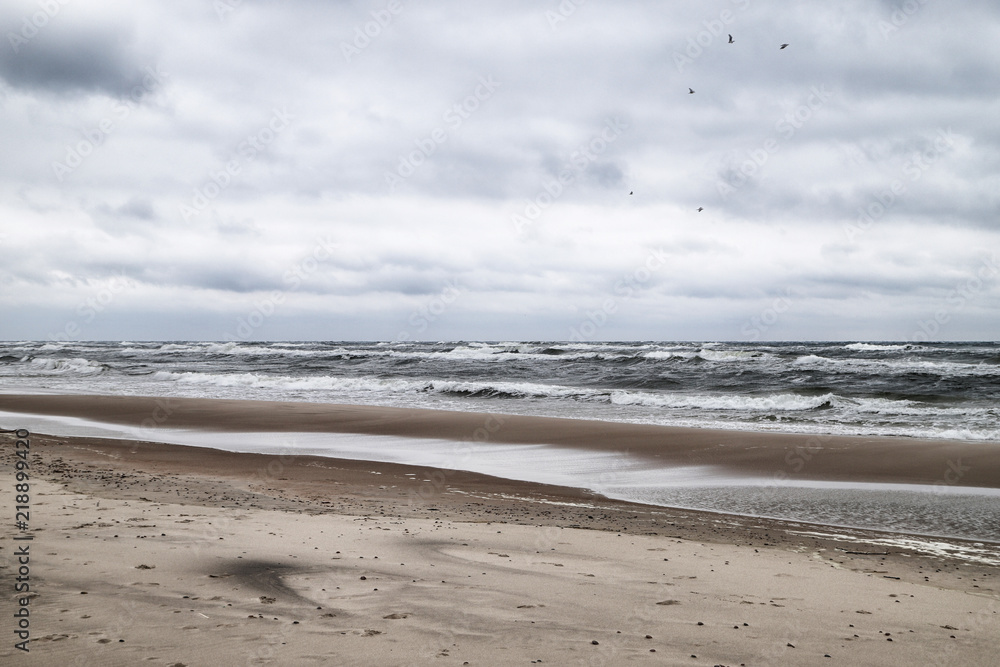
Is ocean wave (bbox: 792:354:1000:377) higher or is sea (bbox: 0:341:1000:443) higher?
ocean wave (bbox: 792:354:1000:377)

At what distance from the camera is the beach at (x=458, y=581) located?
350cm

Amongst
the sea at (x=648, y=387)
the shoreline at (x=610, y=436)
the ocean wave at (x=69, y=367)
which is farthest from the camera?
the ocean wave at (x=69, y=367)

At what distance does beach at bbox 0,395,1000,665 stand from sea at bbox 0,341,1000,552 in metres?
1.35

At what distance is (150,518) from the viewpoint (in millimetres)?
6062

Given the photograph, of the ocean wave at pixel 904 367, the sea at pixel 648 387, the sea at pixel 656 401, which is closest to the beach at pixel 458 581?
the sea at pixel 656 401

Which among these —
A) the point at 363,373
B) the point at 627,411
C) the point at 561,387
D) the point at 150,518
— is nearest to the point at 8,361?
the point at 363,373

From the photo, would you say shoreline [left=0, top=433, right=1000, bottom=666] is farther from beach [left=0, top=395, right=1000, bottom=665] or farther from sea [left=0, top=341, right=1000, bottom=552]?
sea [left=0, top=341, right=1000, bottom=552]

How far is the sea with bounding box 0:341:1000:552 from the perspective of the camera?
8.86 meters

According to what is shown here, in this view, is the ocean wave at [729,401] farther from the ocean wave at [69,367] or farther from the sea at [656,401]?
the ocean wave at [69,367]

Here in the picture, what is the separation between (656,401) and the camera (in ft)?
71.9

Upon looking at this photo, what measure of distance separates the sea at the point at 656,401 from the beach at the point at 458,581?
1.35 m

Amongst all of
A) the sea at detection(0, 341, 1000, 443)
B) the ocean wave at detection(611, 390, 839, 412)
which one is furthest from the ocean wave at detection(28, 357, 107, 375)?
the ocean wave at detection(611, 390, 839, 412)

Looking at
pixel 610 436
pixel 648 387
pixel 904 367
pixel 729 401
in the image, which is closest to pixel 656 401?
pixel 729 401

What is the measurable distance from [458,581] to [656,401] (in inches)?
718
